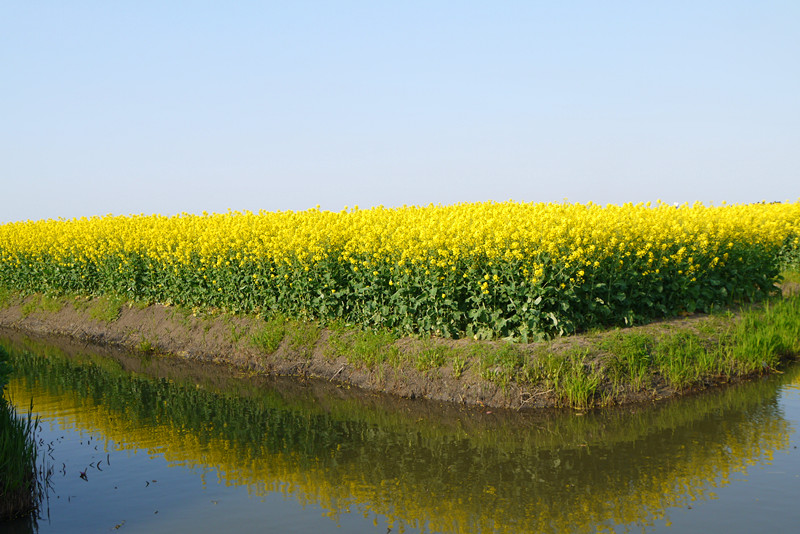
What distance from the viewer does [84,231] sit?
75.2ft

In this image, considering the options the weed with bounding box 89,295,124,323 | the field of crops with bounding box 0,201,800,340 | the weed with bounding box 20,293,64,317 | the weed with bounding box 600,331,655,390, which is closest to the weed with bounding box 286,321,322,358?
the field of crops with bounding box 0,201,800,340

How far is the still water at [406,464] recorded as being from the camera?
6.88m

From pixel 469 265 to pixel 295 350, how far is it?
3.98 m

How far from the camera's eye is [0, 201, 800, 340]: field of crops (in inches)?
467

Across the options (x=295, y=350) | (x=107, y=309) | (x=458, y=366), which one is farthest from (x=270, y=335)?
(x=107, y=309)

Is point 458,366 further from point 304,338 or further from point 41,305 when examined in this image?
point 41,305

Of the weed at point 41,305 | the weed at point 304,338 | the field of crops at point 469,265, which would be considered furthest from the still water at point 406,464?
the weed at point 41,305

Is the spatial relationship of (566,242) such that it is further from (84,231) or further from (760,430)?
(84,231)

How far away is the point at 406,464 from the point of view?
8508mm

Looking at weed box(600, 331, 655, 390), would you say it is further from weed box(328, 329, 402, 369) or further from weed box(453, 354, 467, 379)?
weed box(328, 329, 402, 369)

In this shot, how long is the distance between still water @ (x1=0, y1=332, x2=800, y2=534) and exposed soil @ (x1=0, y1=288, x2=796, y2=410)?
385 mm

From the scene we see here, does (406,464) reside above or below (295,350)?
below

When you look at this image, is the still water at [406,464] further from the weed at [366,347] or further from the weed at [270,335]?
the weed at [270,335]

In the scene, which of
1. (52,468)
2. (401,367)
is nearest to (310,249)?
(401,367)
